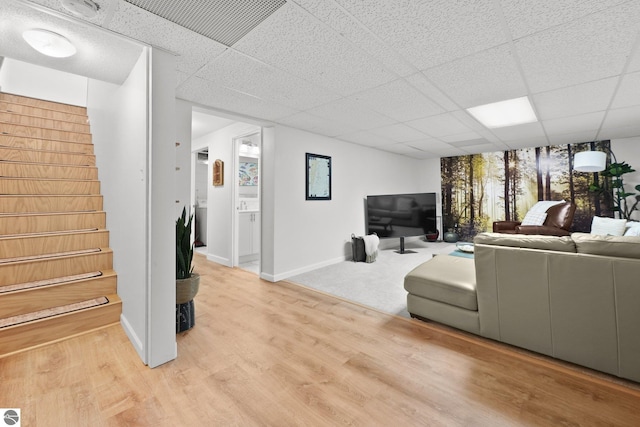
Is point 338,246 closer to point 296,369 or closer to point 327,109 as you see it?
point 327,109

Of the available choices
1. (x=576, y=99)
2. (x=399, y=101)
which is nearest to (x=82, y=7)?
(x=399, y=101)

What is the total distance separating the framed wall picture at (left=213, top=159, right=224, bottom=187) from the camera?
14.8 ft

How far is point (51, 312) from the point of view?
2115mm

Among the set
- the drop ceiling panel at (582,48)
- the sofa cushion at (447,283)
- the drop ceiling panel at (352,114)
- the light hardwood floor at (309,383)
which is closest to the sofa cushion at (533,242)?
the sofa cushion at (447,283)

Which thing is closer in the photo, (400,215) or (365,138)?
(365,138)

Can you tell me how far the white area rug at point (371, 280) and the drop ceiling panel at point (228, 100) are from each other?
7.16ft

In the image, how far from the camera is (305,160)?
13.4ft

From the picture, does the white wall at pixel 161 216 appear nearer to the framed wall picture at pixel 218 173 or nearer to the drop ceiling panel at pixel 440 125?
the framed wall picture at pixel 218 173

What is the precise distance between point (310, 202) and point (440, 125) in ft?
7.10

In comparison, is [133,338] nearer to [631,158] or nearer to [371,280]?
[371,280]

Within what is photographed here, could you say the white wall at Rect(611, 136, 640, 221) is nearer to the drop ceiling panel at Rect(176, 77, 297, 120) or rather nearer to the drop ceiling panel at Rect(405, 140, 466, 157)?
the drop ceiling panel at Rect(405, 140, 466, 157)

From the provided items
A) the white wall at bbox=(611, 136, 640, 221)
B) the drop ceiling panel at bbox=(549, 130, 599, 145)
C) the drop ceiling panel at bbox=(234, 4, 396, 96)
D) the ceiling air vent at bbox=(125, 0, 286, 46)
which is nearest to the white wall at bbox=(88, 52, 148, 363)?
the ceiling air vent at bbox=(125, 0, 286, 46)

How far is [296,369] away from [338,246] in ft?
9.79

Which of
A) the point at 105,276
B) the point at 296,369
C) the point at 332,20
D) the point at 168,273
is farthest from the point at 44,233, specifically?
the point at 332,20
